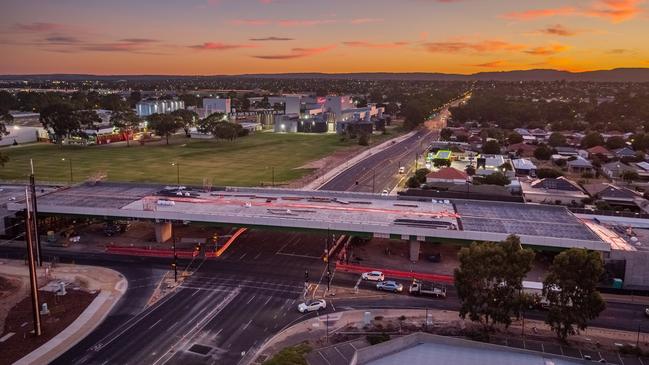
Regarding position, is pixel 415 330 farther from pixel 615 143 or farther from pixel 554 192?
pixel 615 143

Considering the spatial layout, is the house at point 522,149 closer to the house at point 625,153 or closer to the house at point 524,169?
the house at point 625,153

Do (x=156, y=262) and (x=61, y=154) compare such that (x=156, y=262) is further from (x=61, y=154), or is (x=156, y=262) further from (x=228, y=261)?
(x=61, y=154)

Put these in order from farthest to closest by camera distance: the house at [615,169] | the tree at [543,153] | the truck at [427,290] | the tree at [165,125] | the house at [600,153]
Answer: the tree at [165,125] < the tree at [543,153] < the house at [600,153] < the house at [615,169] < the truck at [427,290]

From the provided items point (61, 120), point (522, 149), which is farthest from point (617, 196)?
point (61, 120)

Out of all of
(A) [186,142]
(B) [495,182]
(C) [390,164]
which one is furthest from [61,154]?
(B) [495,182]

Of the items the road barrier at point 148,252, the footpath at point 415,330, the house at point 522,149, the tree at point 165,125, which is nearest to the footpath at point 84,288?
the road barrier at point 148,252
